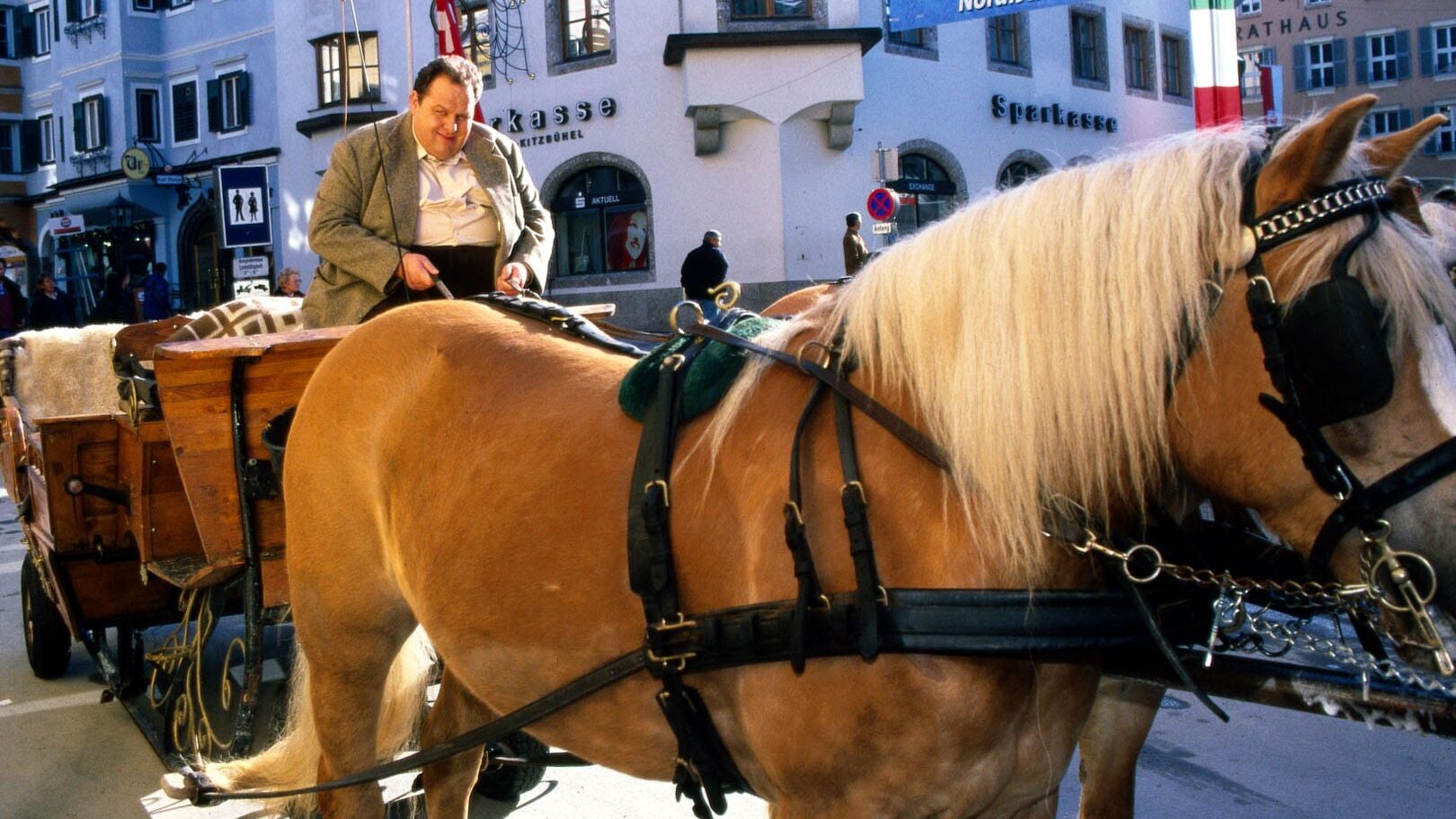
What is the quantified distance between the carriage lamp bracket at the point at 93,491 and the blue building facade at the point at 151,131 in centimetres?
2235

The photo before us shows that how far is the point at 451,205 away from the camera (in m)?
3.78

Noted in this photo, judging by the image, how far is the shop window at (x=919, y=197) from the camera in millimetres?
20670

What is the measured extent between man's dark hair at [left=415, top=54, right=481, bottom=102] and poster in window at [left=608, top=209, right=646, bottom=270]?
16.9 metres

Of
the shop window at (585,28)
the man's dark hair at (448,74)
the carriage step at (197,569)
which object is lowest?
the carriage step at (197,569)

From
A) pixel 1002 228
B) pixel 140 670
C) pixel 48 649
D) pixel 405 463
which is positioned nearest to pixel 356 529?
pixel 405 463

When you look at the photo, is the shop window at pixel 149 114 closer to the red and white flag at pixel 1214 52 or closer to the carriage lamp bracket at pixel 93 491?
the carriage lamp bracket at pixel 93 491

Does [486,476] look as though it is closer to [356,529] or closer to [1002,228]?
[356,529]

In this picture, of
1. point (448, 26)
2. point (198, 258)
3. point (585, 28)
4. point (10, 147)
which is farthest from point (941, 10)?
point (10, 147)

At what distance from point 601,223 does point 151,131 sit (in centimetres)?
1638

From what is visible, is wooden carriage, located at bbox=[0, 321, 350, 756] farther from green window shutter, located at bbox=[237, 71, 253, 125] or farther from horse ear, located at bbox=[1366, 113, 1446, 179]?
green window shutter, located at bbox=[237, 71, 253, 125]

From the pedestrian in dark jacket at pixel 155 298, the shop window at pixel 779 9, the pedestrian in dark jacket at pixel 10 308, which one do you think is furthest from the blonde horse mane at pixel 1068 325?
the pedestrian in dark jacket at pixel 155 298

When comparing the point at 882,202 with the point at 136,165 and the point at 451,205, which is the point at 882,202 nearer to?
the point at 451,205

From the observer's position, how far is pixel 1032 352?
5.99ft

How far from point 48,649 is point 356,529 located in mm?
3733
